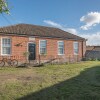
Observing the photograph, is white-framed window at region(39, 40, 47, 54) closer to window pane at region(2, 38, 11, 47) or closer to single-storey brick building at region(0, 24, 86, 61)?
single-storey brick building at region(0, 24, 86, 61)

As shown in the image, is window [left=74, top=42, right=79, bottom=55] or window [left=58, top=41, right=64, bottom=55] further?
window [left=74, top=42, right=79, bottom=55]

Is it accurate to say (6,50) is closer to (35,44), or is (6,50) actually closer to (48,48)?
(35,44)

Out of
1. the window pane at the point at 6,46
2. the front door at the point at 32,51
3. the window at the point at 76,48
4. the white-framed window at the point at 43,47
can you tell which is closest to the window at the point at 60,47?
the white-framed window at the point at 43,47

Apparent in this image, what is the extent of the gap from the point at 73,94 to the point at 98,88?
6.03 feet

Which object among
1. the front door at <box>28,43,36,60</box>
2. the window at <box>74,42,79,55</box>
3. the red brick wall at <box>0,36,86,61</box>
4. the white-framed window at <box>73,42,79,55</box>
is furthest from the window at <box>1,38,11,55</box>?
the window at <box>74,42,79,55</box>

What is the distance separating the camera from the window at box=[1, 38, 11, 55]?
2342 centimetres

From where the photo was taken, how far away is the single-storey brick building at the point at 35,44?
2384cm

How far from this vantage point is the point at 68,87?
37.1ft

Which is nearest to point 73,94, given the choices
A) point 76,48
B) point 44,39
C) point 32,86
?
point 32,86

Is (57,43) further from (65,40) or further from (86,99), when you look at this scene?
(86,99)

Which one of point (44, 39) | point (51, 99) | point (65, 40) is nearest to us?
point (51, 99)

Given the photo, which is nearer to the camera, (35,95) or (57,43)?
(35,95)

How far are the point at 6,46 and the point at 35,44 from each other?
3.65 metres

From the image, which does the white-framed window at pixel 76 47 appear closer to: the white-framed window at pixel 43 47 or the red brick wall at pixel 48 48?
the red brick wall at pixel 48 48
